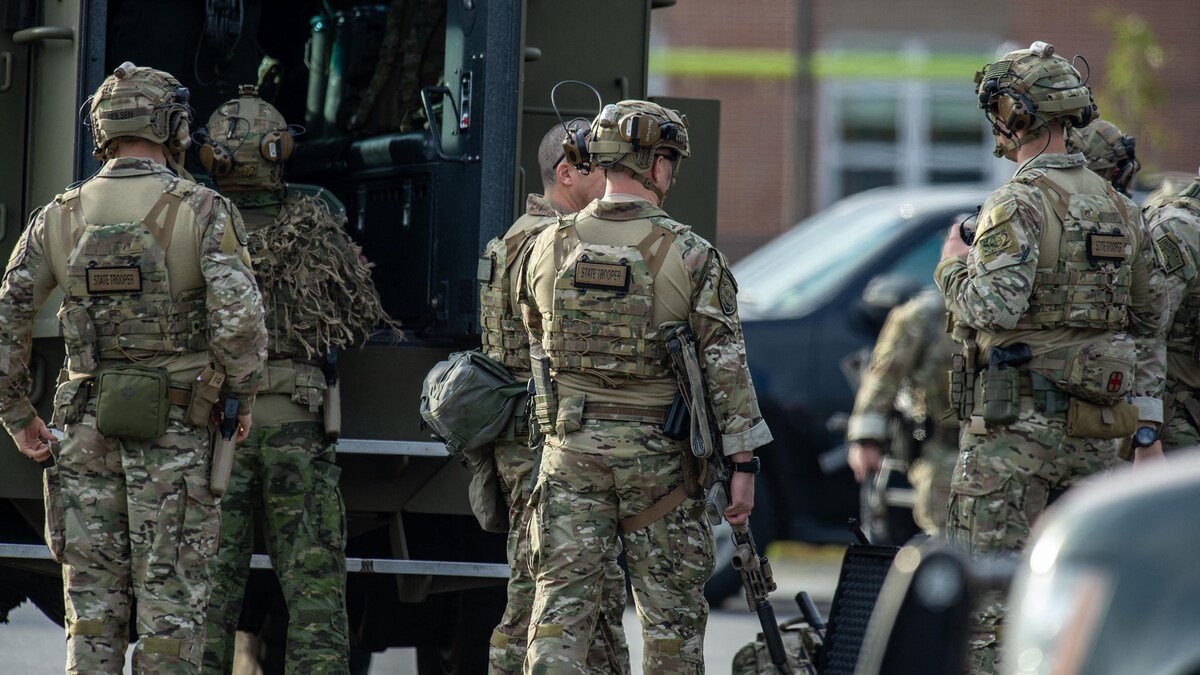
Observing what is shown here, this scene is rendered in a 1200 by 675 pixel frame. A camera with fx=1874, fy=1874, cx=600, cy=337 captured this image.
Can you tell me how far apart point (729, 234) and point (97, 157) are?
1567 cm

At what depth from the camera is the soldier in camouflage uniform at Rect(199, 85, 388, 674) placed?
5844 mm

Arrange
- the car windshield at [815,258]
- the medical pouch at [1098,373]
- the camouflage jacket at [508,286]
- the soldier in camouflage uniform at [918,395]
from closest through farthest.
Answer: the medical pouch at [1098,373], the camouflage jacket at [508,286], the soldier in camouflage uniform at [918,395], the car windshield at [815,258]

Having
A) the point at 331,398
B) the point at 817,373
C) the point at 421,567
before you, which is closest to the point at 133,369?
the point at 331,398

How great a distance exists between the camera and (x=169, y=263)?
534 centimetres

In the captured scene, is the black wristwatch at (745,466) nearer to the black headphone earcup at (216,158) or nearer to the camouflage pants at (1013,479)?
the camouflage pants at (1013,479)

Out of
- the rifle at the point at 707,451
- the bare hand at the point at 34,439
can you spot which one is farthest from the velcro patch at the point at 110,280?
the rifle at the point at 707,451

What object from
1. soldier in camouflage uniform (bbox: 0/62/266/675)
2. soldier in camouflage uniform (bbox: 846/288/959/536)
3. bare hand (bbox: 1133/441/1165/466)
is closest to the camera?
soldier in camouflage uniform (bbox: 0/62/266/675)

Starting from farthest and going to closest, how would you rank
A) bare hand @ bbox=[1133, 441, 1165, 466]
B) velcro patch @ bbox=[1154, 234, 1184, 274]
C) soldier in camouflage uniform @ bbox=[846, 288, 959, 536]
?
soldier in camouflage uniform @ bbox=[846, 288, 959, 536]
velcro patch @ bbox=[1154, 234, 1184, 274]
bare hand @ bbox=[1133, 441, 1165, 466]

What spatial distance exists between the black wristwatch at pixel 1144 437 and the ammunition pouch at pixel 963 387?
1.82ft

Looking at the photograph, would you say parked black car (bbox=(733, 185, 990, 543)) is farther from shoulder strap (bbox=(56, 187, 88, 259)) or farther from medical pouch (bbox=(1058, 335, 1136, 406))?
shoulder strap (bbox=(56, 187, 88, 259))

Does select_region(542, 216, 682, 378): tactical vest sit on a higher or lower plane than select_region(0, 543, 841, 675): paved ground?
higher

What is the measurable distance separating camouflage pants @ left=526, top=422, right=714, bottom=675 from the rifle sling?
1 centimetres

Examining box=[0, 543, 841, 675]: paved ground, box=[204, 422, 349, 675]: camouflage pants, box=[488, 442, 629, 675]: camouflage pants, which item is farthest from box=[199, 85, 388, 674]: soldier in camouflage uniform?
box=[0, 543, 841, 675]: paved ground

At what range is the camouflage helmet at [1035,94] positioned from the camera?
5582 millimetres
